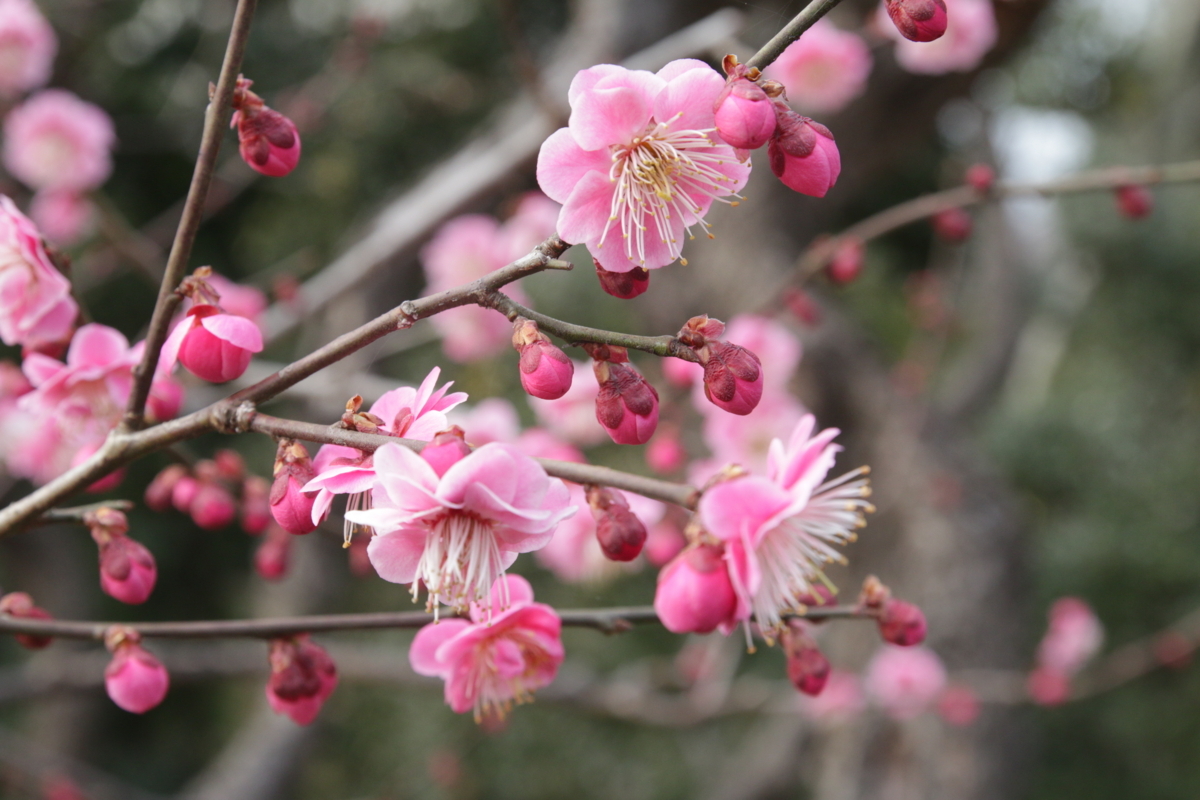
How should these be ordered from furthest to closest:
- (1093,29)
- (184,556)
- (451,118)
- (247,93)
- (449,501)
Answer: (184,556), (451,118), (1093,29), (247,93), (449,501)

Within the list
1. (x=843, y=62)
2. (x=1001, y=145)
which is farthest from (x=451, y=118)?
(x=843, y=62)

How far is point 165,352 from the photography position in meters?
0.45

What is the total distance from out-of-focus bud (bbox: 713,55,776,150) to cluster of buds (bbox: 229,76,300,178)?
245 mm

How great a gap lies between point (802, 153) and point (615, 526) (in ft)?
0.66

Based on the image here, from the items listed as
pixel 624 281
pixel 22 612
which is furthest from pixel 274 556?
pixel 624 281

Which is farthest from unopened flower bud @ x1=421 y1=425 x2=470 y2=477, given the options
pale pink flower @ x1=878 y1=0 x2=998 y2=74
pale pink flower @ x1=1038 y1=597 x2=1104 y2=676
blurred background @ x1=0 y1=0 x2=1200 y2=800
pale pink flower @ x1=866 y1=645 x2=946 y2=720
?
pale pink flower @ x1=1038 y1=597 x2=1104 y2=676

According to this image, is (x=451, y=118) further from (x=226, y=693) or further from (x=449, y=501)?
(x=449, y=501)

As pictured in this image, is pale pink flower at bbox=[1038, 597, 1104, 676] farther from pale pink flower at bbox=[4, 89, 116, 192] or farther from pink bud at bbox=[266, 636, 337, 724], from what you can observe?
pale pink flower at bbox=[4, 89, 116, 192]

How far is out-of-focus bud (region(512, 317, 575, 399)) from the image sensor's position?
402mm

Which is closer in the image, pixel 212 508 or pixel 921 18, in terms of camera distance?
pixel 921 18

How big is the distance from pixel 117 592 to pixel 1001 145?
14.0ft

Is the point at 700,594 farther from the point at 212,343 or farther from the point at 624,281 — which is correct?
the point at 212,343

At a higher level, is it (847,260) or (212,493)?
(847,260)

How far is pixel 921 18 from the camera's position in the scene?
0.41 metres
